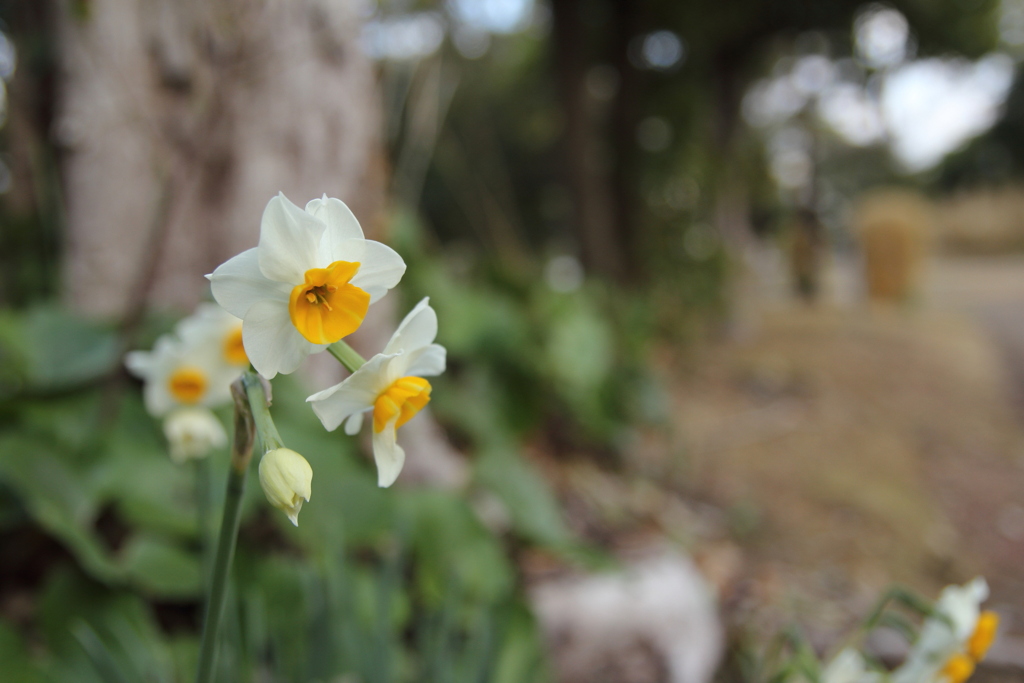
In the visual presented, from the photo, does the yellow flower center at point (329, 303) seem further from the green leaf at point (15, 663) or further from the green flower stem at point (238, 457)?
the green leaf at point (15, 663)

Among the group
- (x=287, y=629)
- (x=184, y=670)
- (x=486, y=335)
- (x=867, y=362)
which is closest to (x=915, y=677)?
(x=287, y=629)

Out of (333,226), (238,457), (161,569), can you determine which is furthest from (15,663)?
(333,226)

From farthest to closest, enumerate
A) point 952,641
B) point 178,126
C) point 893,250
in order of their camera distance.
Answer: point 893,250, point 178,126, point 952,641

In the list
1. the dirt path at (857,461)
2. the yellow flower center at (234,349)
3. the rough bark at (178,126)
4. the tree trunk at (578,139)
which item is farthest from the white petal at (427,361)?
the tree trunk at (578,139)

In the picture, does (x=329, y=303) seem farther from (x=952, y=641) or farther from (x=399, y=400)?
(x=952, y=641)

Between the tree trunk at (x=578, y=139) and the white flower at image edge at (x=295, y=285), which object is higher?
the white flower at image edge at (x=295, y=285)

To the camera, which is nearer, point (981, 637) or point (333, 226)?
point (333, 226)
